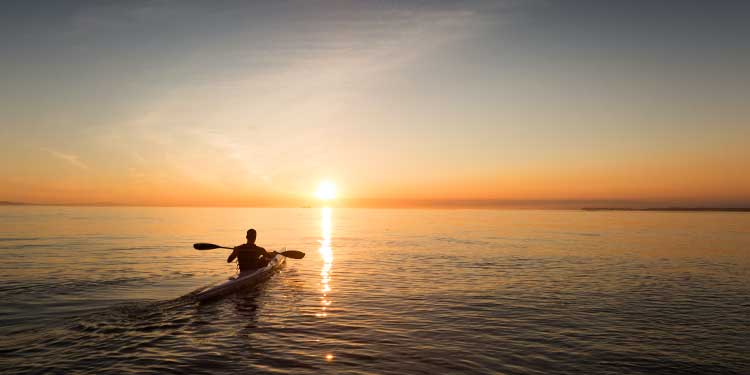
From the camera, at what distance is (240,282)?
20922 millimetres

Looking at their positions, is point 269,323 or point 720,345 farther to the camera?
point 269,323

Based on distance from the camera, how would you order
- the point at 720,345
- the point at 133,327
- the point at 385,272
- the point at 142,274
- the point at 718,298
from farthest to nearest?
the point at 385,272, the point at 142,274, the point at 718,298, the point at 133,327, the point at 720,345

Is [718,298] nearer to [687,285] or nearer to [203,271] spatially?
[687,285]

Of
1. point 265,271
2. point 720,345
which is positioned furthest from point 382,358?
point 265,271

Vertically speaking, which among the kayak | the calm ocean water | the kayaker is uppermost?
the kayaker

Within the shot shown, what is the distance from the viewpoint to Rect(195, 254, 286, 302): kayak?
1820 cm

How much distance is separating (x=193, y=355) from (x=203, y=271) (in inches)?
699

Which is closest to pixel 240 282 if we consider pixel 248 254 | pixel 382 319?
pixel 248 254

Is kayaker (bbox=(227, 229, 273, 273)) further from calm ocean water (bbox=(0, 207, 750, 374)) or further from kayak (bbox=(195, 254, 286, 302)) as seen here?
calm ocean water (bbox=(0, 207, 750, 374))

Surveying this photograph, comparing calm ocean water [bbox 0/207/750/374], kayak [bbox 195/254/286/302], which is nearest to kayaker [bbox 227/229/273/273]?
kayak [bbox 195/254/286/302]

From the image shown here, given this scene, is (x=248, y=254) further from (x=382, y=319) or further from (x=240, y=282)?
(x=382, y=319)

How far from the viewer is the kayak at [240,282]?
1820 centimetres

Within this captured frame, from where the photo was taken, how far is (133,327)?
13.9 metres

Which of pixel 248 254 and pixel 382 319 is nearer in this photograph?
pixel 382 319
